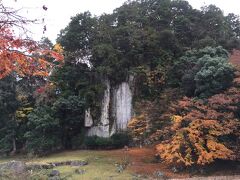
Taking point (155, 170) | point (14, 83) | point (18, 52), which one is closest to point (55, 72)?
point (14, 83)

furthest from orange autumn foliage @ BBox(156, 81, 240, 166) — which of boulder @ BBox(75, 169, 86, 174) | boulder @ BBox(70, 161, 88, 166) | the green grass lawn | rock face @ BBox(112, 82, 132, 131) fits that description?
rock face @ BBox(112, 82, 132, 131)

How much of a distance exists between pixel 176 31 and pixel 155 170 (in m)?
12.8

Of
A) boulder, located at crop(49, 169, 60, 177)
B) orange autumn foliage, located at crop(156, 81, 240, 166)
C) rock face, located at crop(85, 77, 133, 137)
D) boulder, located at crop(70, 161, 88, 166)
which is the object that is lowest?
boulder, located at crop(49, 169, 60, 177)

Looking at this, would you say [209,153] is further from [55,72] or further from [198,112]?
[55,72]

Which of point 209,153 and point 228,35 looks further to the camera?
point 228,35

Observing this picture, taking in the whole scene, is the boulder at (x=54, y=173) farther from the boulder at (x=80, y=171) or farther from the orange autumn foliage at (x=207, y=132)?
the orange autumn foliage at (x=207, y=132)

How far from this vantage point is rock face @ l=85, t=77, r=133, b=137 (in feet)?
93.9

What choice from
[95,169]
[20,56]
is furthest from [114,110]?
[20,56]

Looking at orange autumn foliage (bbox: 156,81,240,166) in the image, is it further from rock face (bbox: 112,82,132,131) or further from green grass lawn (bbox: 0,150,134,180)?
rock face (bbox: 112,82,132,131)

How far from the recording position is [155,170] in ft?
63.7

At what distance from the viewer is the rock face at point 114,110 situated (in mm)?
28609

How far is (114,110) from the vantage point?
29.1 meters

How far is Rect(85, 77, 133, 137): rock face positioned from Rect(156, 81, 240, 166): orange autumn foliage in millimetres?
9043

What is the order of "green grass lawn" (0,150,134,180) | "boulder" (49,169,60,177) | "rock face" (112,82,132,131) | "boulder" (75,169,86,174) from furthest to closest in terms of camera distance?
"rock face" (112,82,132,131) → "boulder" (75,169,86,174) → "boulder" (49,169,60,177) → "green grass lawn" (0,150,134,180)
